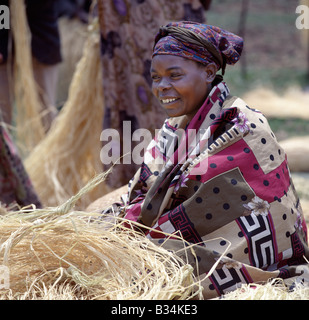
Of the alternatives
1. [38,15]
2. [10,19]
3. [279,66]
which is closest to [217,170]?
[10,19]

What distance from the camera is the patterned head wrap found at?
2.02 metres

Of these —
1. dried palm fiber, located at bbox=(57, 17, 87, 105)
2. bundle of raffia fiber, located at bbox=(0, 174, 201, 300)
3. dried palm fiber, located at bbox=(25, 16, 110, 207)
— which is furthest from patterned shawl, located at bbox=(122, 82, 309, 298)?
dried palm fiber, located at bbox=(57, 17, 87, 105)

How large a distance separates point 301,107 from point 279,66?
7.59ft

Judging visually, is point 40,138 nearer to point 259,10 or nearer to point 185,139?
point 185,139

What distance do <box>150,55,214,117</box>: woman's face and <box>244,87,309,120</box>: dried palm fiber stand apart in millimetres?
3916

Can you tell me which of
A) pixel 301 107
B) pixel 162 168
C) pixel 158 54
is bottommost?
pixel 301 107

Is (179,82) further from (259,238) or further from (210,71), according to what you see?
(259,238)

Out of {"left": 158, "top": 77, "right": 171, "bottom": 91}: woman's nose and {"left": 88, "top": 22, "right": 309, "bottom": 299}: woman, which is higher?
{"left": 158, "top": 77, "right": 171, "bottom": 91}: woman's nose

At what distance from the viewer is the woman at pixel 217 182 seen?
190 cm

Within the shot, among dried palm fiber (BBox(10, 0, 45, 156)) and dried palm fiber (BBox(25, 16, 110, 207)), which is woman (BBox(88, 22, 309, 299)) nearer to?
dried palm fiber (BBox(25, 16, 110, 207))

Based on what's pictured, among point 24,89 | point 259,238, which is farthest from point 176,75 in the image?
point 24,89

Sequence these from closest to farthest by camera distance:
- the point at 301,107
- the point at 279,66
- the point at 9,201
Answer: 1. the point at 9,201
2. the point at 301,107
3. the point at 279,66
